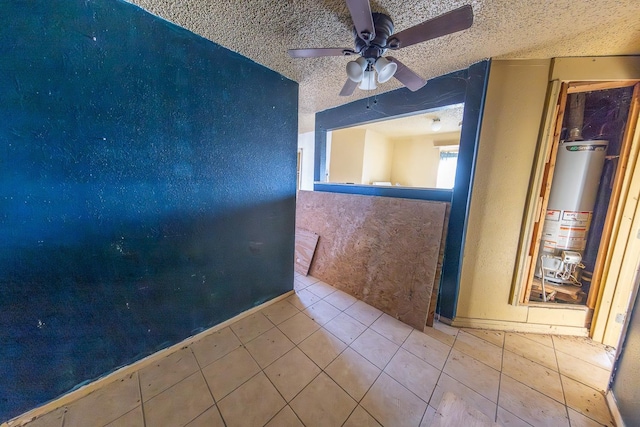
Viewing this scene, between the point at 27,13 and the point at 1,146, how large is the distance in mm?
657

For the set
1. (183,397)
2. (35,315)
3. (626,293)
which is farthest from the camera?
(626,293)

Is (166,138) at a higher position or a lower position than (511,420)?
higher

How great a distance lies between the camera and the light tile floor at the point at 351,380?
1203mm

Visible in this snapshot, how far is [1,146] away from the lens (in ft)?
3.32

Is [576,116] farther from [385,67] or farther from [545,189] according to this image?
[385,67]

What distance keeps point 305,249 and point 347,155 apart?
2.75m

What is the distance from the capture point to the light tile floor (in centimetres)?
120

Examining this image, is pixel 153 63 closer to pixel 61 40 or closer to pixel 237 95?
pixel 61 40

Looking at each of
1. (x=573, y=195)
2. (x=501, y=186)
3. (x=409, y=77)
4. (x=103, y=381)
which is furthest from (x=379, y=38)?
(x=103, y=381)

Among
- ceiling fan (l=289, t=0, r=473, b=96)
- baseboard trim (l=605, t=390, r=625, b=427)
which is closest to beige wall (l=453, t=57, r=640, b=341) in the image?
baseboard trim (l=605, t=390, r=625, b=427)

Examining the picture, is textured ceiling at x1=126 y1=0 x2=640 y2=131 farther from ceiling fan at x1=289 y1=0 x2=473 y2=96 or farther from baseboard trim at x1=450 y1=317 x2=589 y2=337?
baseboard trim at x1=450 y1=317 x2=589 y2=337

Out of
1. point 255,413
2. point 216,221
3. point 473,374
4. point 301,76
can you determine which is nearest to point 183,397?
point 255,413

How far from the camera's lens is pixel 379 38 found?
4.31 feet

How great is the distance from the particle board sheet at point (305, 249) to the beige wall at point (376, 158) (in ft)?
7.60
